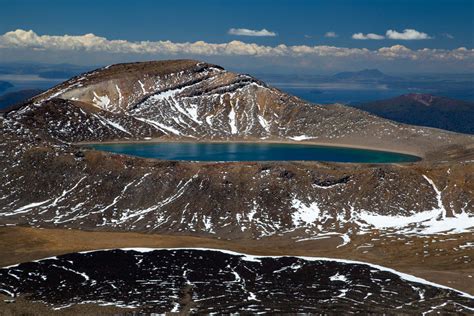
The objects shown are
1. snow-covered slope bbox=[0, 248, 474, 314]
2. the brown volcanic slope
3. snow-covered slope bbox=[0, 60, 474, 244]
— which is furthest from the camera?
snow-covered slope bbox=[0, 60, 474, 244]

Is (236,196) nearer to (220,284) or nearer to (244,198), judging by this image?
(244,198)

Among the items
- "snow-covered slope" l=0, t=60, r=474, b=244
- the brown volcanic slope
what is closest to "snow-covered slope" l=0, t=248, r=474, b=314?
the brown volcanic slope

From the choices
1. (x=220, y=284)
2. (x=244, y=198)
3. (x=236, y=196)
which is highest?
(x=236, y=196)

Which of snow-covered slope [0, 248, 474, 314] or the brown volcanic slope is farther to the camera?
the brown volcanic slope

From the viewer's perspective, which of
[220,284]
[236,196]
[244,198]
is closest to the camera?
[220,284]

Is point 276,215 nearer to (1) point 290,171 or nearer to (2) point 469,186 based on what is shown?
(1) point 290,171

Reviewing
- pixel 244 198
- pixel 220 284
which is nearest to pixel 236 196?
pixel 244 198

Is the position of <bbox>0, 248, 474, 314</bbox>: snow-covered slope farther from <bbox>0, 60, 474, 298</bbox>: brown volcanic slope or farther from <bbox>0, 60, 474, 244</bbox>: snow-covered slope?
<bbox>0, 60, 474, 244</bbox>: snow-covered slope

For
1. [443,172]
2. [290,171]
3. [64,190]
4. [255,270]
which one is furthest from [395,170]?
[64,190]

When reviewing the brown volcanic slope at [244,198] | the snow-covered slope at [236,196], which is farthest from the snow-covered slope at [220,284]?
the snow-covered slope at [236,196]

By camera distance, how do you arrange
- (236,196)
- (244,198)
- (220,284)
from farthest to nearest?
(236,196) → (244,198) → (220,284)

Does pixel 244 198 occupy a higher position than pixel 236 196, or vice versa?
pixel 236 196

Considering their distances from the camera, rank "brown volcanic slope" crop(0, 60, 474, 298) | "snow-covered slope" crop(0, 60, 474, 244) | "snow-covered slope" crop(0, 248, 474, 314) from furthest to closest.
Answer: "snow-covered slope" crop(0, 60, 474, 244), "brown volcanic slope" crop(0, 60, 474, 298), "snow-covered slope" crop(0, 248, 474, 314)
